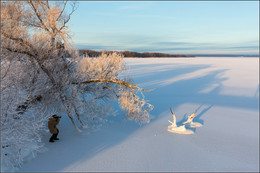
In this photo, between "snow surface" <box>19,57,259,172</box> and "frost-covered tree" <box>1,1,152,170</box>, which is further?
"frost-covered tree" <box>1,1,152,170</box>

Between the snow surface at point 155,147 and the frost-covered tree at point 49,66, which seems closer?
the snow surface at point 155,147

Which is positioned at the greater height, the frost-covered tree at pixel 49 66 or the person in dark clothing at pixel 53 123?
the frost-covered tree at pixel 49 66

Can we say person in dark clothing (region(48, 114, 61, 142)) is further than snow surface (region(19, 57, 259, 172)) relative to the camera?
Yes

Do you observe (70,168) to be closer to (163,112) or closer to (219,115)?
(163,112)

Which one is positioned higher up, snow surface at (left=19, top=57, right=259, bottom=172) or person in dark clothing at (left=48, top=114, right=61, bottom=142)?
person in dark clothing at (left=48, top=114, right=61, bottom=142)

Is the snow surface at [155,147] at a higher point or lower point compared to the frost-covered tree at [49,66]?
lower

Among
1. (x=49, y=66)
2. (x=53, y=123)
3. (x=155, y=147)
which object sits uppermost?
(x=49, y=66)

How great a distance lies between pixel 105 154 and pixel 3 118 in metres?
3.25

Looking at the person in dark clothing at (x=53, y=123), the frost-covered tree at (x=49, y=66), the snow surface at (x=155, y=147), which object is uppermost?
the frost-covered tree at (x=49, y=66)

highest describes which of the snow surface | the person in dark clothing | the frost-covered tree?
the frost-covered tree

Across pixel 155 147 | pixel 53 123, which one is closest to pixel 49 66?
pixel 53 123

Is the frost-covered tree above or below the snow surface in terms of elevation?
above

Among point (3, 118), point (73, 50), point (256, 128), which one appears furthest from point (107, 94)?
point (256, 128)

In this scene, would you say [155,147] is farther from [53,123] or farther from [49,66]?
[49,66]
